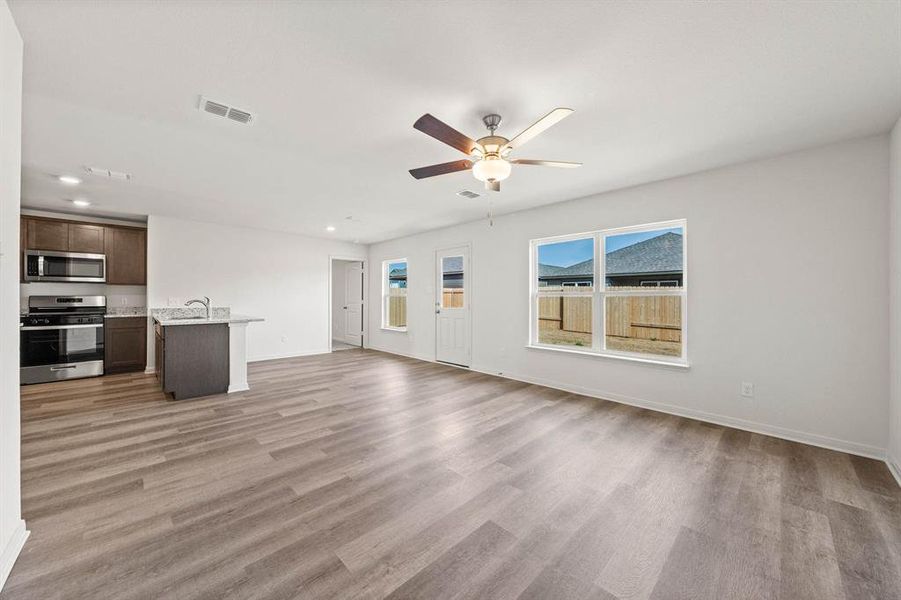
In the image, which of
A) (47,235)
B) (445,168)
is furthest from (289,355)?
(445,168)

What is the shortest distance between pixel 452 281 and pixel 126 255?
5.27m

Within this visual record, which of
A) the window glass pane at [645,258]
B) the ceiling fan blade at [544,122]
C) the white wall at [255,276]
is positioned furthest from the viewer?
the white wall at [255,276]

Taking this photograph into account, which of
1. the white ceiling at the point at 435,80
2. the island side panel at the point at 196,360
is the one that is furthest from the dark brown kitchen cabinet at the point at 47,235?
the island side panel at the point at 196,360

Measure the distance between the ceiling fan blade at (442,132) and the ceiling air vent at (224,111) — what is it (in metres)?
1.31

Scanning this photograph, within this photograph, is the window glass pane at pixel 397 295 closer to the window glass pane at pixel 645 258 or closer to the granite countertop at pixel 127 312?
the granite countertop at pixel 127 312

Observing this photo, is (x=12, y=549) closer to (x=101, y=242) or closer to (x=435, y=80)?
(x=435, y=80)

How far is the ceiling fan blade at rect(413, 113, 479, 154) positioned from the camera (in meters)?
1.95

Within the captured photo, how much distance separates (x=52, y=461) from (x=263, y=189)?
3052mm

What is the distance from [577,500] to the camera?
211 cm

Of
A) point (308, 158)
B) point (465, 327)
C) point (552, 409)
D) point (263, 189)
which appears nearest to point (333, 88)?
point (308, 158)

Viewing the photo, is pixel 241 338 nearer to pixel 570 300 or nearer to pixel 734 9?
pixel 570 300

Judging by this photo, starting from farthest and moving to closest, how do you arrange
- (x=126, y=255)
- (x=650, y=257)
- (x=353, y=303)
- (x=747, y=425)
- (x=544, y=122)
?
(x=353, y=303) < (x=126, y=255) < (x=650, y=257) < (x=747, y=425) < (x=544, y=122)

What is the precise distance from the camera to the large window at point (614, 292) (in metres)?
3.88

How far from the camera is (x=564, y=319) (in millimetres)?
4910
